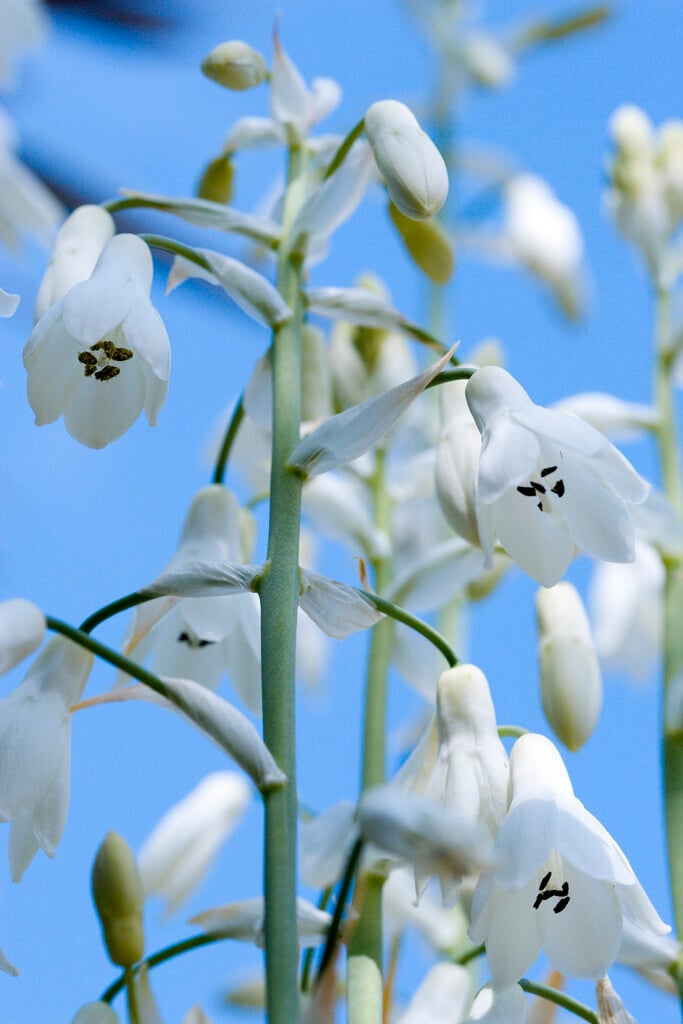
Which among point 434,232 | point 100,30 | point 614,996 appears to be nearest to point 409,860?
point 614,996

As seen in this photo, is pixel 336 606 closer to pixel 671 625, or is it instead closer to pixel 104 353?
pixel 104 353

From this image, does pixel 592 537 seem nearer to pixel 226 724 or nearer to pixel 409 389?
pixel 409 389

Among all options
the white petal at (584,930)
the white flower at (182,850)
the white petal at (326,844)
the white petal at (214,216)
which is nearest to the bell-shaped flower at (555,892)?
the white petal at (584,930)

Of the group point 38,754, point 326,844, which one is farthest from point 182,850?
point 38,754

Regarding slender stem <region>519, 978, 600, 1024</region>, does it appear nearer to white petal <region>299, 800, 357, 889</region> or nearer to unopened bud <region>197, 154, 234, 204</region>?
white petal <region>299, 800, 357, 889</region>

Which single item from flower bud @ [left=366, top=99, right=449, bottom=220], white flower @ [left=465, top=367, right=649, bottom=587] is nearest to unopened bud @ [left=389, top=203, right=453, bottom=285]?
flower bud @ [left=366, top=99, right=449, bottom=220]

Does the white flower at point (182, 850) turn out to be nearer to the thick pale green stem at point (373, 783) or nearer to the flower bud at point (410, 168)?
the thick pale green stem at point (373, 783)
